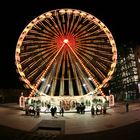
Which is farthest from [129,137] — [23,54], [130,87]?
[130,87]

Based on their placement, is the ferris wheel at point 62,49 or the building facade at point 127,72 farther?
the building facade at point 127,72

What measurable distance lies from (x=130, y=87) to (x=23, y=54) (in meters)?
84.9

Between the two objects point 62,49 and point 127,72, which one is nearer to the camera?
point 62,49

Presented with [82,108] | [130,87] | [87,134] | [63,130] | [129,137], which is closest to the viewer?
[129,137]

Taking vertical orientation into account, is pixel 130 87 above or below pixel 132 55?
below

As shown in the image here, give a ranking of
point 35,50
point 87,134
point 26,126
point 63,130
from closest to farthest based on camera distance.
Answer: point 87,134 < point 63,130 < point 26,126 < point 35,50

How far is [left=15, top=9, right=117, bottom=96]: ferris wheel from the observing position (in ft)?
116

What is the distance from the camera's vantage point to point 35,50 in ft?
119

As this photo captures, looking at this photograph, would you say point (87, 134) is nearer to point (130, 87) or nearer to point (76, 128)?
point (76, 128)

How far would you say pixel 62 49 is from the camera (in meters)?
35.5

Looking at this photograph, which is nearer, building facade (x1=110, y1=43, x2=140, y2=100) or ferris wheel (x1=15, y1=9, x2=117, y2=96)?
ferris wheel (x1=15, y1=9, x2=117, y2=96)

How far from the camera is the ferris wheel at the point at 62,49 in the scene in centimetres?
3544

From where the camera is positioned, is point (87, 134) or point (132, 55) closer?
point (87, 134)

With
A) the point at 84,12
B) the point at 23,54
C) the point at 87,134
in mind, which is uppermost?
the point at 84,12
